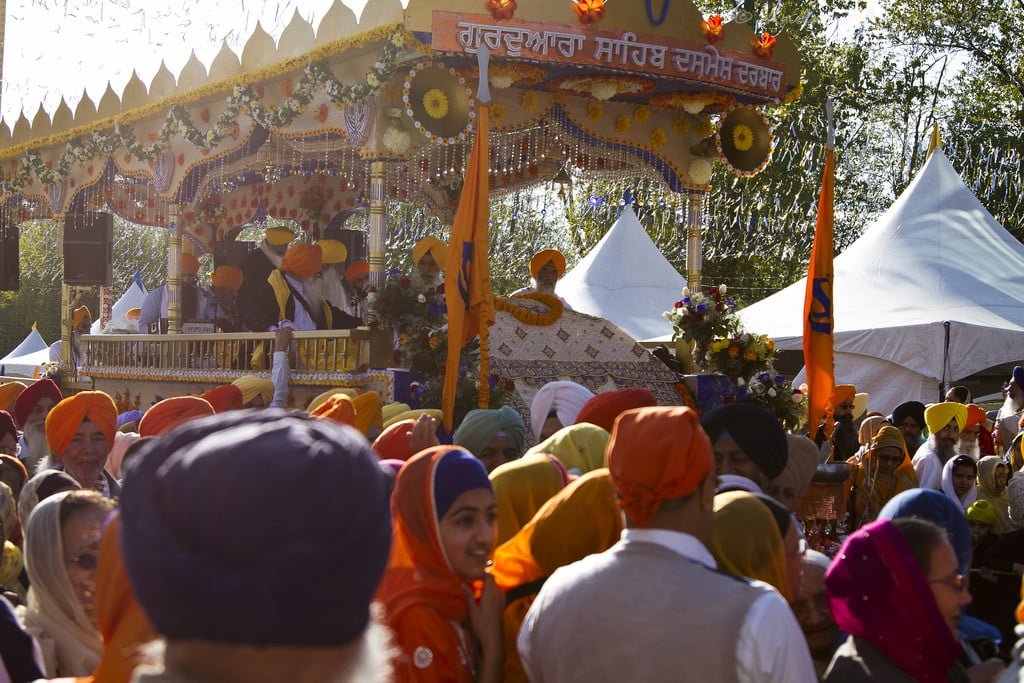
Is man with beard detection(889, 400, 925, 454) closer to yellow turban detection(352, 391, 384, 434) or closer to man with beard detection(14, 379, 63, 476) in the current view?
yellow turban detection(352, 391, 384, 434)

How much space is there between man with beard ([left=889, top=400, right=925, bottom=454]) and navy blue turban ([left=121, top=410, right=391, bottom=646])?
952 centimetres

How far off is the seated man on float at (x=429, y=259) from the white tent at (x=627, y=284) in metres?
9.43

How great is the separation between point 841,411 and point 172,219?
9.59 m

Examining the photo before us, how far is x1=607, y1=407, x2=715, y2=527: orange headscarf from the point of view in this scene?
8.63 ft

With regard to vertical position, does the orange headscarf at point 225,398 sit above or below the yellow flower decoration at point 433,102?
below

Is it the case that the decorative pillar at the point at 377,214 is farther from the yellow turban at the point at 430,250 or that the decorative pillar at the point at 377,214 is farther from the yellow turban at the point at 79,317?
the yellow turban at the point at 79,317

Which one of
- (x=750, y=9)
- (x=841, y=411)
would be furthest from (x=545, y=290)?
(x=750, y=9)

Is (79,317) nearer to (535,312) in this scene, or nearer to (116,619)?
(535,312)

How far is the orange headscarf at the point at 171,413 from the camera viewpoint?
264 inches

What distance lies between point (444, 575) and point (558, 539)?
331 mm

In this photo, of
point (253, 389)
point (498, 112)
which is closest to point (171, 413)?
point (253, 389)

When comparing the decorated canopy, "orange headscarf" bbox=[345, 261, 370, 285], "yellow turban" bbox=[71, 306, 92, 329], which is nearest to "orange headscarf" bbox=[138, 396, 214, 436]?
the decorated canopy

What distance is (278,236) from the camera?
1512 cm

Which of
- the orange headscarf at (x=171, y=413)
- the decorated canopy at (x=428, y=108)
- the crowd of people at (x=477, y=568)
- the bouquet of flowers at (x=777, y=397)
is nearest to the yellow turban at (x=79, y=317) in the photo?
the decorated canopy at (x=428, y=108)
